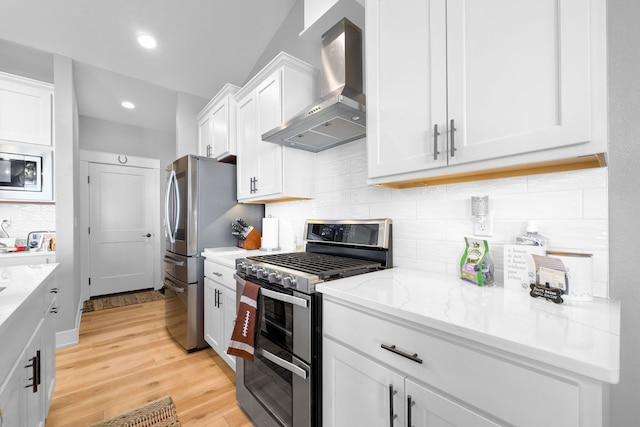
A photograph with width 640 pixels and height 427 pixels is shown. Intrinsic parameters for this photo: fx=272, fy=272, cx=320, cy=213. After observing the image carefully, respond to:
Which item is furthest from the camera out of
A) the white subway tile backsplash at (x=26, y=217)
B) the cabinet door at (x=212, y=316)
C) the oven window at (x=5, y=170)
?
the white subway tile backsplash at (x=26, y=217)

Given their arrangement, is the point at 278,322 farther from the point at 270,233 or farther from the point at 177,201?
the point at 177,201

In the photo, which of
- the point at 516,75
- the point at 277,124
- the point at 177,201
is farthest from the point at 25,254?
the point at 516,75

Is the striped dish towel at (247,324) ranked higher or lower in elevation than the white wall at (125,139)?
Answer: lower

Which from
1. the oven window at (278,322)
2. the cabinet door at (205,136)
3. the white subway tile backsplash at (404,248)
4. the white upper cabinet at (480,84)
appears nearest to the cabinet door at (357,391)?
the oven window at (278,322)

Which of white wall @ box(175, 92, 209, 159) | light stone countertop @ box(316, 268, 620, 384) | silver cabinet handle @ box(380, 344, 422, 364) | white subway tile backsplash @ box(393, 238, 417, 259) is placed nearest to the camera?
light stone countertop @ box(316, 268, 620, 384)

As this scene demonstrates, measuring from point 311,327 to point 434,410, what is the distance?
56cm

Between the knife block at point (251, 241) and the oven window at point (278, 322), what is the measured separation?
47.1 inches

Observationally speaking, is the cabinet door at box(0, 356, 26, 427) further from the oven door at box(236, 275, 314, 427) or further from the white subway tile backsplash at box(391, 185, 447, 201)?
the white subway tile backsplash at box(391, 185, 447, 201)

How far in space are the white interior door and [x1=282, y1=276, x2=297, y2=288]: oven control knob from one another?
14.4 feet

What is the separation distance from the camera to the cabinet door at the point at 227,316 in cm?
204

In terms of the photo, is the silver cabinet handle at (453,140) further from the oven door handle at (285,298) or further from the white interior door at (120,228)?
the white interior door at (120,228)

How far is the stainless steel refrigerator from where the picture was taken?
2.49m

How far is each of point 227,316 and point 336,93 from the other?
1.82 metres

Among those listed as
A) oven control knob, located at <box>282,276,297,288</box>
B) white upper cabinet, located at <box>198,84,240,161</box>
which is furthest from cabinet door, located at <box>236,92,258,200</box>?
oven control knob, located at <box>282,276,297,288</box>
